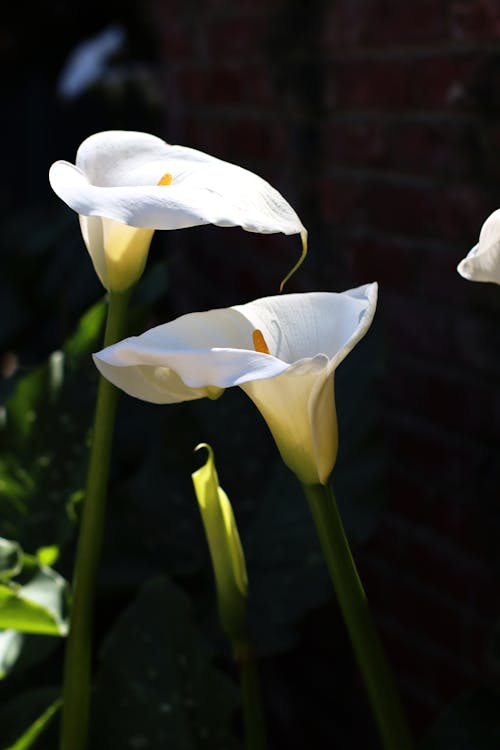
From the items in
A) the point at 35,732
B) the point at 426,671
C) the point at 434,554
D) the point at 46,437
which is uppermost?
the point at 46,437

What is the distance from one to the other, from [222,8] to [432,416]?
68 centimetres

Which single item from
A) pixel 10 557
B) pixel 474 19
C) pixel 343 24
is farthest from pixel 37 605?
pixel 343 24

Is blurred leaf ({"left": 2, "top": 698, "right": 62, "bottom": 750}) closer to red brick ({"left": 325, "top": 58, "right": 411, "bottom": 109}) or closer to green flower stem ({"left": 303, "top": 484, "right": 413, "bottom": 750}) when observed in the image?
green flower stem ({"left": 303, "top": 484, "right": 413, "bottom": 750})

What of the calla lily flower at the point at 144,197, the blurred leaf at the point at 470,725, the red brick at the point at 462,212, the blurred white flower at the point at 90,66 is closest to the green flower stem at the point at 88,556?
the calla lily flower at the point at 144,197

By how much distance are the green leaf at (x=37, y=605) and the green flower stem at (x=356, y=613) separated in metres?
0.23

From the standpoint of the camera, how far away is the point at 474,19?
1.02 meters

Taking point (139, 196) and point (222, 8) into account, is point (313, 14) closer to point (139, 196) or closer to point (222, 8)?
point (222, 8)

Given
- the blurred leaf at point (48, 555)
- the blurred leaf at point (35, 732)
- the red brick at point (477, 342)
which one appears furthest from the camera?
the red brick at point (477, 342)

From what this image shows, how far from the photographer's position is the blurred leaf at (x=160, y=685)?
0.75 m

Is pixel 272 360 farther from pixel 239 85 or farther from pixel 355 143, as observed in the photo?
pixel 239 85

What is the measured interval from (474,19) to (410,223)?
0.24m

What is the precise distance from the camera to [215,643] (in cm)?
94

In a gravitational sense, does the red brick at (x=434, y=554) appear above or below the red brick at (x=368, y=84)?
below

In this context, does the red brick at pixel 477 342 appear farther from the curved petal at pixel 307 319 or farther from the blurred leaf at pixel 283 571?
the curved petal at pixel 307 319
